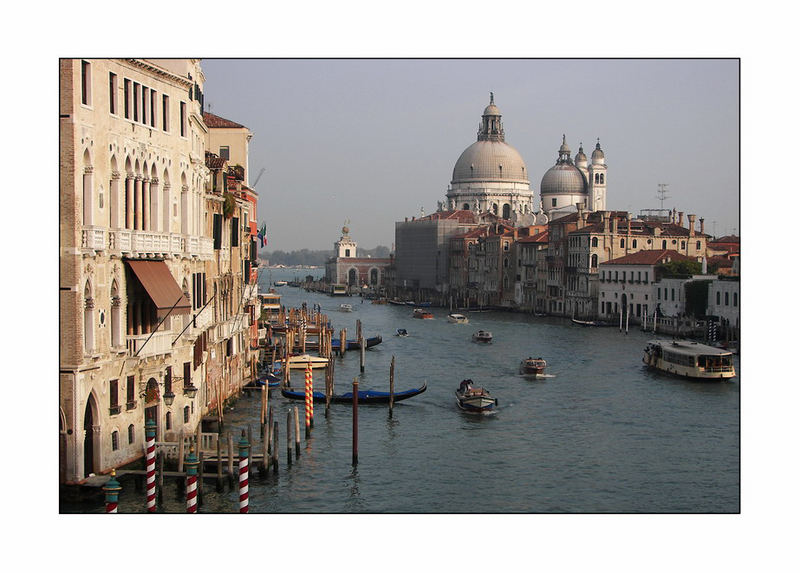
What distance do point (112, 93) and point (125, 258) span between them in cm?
115

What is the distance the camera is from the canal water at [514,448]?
928cm

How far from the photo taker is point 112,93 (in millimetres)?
8070

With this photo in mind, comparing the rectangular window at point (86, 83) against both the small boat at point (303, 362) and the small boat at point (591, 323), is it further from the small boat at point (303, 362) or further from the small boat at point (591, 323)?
the small boat at point (591, 323)

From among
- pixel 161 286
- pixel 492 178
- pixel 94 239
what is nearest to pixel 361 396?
pixel 161 286

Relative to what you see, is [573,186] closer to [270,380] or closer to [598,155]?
[598,155]

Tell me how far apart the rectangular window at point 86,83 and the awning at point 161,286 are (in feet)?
4.11

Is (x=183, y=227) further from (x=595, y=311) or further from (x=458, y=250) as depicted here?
(x=458, y=250)

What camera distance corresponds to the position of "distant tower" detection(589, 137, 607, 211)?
54.5 metres

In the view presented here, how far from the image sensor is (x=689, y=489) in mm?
9836

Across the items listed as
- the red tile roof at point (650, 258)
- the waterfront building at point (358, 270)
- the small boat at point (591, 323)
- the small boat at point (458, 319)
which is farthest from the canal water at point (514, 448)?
the waterfront building at point (358, 270)

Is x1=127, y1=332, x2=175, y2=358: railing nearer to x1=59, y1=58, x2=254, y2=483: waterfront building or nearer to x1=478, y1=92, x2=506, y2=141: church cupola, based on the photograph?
x1=59, y1=58, x2=254, y2=483: waterfront building

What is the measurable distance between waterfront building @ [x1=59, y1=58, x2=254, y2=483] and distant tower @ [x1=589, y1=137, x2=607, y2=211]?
45617 millimetres

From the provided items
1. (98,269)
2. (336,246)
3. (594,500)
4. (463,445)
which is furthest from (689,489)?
(336,246)

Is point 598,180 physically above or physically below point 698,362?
above
